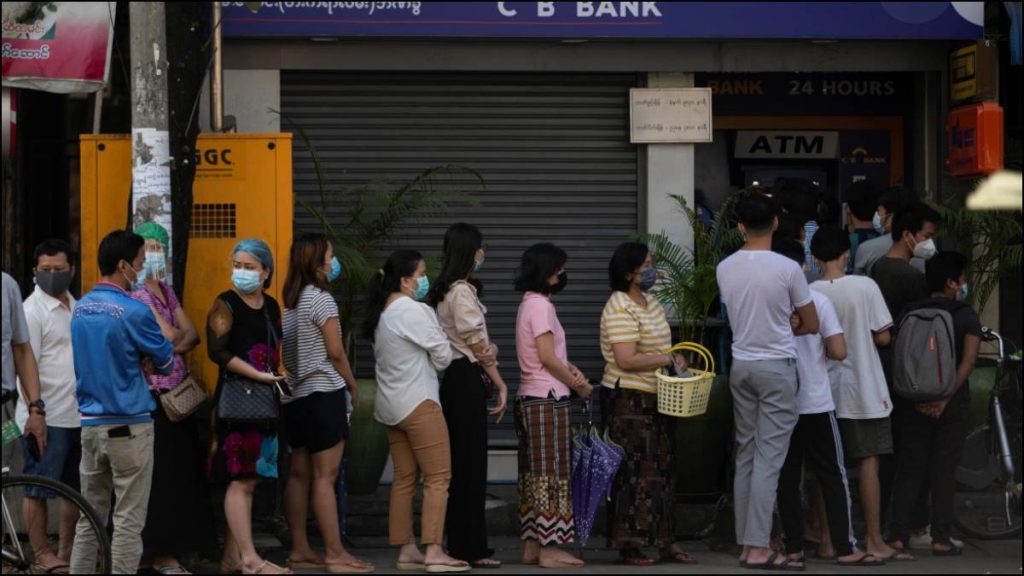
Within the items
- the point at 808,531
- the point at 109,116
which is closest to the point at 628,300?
the point at 808,531

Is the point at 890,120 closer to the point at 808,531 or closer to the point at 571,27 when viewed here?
the point at 571,27

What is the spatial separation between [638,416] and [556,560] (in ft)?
3.02

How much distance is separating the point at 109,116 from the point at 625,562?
5564 mm

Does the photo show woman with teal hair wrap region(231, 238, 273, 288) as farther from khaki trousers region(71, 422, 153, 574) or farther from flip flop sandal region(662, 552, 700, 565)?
flip flop sandal region(662, 552, 700, 565)

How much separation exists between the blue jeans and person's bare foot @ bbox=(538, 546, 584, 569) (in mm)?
2604

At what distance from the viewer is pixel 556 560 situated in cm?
852

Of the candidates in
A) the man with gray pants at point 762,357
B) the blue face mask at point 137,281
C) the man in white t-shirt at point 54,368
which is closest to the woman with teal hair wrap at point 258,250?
the blue face mask at point 137,281

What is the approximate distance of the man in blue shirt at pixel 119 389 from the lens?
734cm

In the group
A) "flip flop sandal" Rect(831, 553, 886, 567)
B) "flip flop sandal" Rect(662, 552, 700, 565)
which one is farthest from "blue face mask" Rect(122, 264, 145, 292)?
"flip flop sandal" Rect(831, 553, 886, 567)

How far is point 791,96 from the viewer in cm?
1211

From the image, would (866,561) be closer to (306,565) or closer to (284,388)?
(306,565)

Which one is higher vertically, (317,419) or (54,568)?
(317,419)

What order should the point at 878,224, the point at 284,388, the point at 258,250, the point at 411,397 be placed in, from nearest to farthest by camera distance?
the point at 258,250
the point at 284,388
the point at 411,397
the point at 878,224

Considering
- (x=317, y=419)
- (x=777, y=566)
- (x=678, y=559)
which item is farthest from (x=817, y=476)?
(x=317, y=419)
